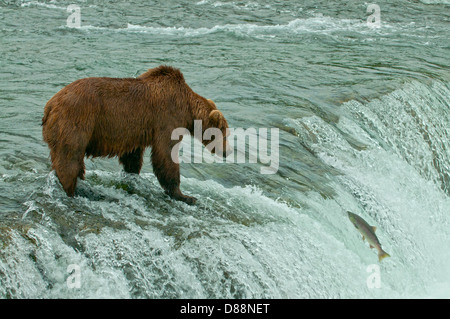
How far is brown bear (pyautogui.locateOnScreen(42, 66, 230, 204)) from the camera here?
16.0ft

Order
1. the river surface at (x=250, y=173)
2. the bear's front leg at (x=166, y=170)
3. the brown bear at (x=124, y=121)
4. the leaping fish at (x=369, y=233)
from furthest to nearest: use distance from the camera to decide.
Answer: the leaping fish at (x=369, y=233) < the bear's front leg at (x=166, y=170) < the brown bear at (x=124, y=121) < the river surface at (x=250, y=173)

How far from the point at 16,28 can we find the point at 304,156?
7760 mm

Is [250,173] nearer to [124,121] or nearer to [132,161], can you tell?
[132,161]

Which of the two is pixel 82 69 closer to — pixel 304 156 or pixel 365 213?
pixel 304 156

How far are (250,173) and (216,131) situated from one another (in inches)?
43.4

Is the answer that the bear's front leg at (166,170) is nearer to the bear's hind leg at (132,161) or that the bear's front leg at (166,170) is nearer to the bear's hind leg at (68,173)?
the bear's hind leg at (132,161)

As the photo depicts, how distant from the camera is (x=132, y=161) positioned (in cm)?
571

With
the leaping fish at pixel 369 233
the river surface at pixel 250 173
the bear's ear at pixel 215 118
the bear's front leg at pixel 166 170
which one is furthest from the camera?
the leaping fish at pixel 369 233

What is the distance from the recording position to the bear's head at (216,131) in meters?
5.63

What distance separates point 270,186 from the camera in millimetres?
6453

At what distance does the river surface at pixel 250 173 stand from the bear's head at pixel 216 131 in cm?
43

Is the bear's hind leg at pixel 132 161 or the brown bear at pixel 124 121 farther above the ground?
the brown bear at pixel 124 121

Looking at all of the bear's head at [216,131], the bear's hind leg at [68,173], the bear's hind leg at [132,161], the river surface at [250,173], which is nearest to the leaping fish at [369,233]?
the river surface at [250,173]

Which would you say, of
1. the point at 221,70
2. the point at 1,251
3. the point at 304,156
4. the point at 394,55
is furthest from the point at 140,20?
the point at 1,251
